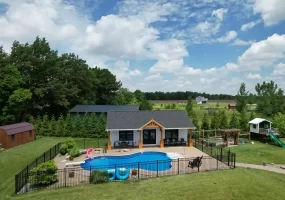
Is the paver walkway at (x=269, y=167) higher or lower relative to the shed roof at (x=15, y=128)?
lower

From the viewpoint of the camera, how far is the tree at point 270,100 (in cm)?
4830

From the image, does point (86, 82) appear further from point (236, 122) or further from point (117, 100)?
point (236, 122)

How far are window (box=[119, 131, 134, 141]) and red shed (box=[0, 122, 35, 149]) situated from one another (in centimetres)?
1165

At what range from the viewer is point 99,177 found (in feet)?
44.7

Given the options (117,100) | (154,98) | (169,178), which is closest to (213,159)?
(169,178)

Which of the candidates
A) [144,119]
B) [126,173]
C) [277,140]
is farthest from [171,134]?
[126,173]

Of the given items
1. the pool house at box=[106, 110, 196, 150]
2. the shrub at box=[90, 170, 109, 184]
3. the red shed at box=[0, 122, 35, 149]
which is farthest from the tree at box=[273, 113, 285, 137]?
the red shed at box=[0, 122, 35, 149]

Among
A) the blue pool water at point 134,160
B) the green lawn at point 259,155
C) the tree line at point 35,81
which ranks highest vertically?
the tree line at point 35,81

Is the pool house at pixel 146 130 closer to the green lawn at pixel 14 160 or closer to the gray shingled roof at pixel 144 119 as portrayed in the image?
the gray shingled roof at pixel 144 119

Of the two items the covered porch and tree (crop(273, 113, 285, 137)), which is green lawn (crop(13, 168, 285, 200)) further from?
tree (crop(273, 113, 285, 137))

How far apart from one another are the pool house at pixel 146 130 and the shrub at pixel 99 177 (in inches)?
396

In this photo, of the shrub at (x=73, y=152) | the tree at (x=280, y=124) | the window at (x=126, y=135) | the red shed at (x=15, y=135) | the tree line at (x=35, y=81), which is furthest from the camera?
the tree line at (x=35, y=81)

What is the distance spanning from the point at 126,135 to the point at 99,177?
1170 centimetres

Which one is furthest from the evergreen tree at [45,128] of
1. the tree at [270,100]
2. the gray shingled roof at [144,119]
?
the tree at [270,100]
